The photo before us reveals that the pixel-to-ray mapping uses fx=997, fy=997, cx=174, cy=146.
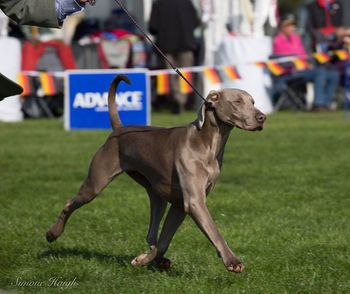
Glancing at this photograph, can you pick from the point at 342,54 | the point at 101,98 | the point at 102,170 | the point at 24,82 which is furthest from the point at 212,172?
the point at 342,54

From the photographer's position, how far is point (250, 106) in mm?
5484

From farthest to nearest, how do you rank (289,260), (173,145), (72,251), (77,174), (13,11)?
(77,174), (72,251), (289,260), (173,145), (13,11)

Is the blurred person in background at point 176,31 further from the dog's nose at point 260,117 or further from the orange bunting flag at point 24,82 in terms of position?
the dog's nose at point 260,117

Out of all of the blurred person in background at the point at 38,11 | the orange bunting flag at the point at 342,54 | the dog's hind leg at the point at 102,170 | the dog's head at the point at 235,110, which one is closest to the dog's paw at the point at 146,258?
the dog's hind leg at the point at 102,170

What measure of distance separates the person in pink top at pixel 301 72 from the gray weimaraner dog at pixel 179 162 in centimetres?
1323

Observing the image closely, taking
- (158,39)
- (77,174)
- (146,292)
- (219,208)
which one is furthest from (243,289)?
(158,39)

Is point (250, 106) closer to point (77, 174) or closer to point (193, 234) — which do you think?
point (193, 234)

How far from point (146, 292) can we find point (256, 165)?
19.4 ft

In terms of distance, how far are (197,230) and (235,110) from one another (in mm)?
2163

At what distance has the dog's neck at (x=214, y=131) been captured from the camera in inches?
219

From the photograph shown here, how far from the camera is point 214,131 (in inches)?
220

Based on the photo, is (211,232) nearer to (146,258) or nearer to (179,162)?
(179,162)

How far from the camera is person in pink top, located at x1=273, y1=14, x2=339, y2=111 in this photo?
1911 cm

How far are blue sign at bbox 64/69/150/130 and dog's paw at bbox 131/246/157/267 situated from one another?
9.09 metres
